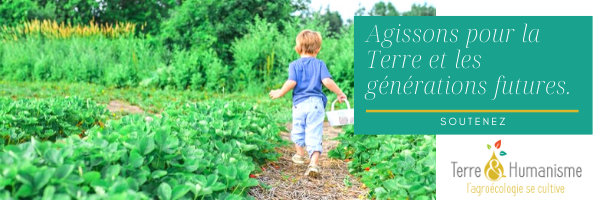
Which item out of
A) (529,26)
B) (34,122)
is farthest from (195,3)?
(529,26)

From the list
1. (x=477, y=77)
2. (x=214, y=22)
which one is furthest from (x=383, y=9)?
(x=477, y=77)

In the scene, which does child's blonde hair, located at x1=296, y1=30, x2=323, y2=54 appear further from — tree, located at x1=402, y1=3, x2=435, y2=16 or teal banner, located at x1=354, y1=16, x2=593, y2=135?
tree, located at x1=402, y1=3, x2=435, y2=16

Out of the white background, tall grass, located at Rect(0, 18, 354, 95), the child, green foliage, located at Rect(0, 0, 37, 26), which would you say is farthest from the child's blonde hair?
green foliage, located at Rect(0, 0, 37, 26)

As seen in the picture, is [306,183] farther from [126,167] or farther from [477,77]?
[126,167]

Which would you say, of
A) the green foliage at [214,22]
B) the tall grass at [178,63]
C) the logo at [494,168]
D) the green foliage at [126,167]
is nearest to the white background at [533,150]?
the logo at [494,168]

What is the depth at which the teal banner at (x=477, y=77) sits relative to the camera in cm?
316

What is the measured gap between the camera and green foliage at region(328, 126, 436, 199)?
11.0 feet

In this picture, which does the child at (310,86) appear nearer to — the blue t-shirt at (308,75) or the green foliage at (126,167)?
the blue t-shirt at (308,75)

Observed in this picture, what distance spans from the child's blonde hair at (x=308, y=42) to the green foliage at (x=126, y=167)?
0.99m

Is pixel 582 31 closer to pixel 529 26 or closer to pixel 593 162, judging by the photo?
pixel 529 26

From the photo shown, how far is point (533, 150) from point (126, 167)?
2.00m

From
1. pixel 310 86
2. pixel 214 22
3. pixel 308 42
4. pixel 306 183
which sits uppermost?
pixel 214 22

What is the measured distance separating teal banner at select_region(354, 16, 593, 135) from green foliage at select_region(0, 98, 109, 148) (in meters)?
2.92

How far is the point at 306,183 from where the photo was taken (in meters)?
4.45
